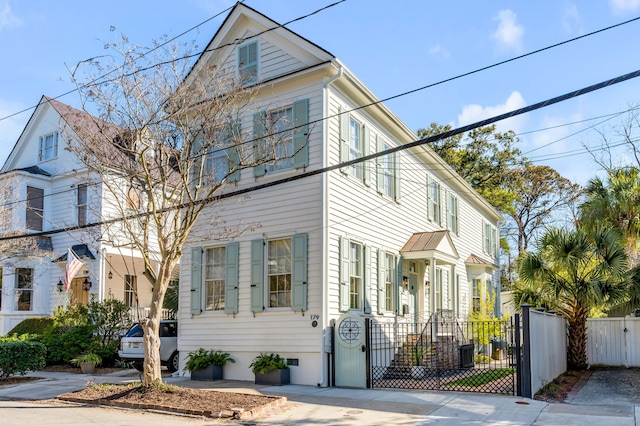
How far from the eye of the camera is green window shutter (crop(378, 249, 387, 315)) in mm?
16609

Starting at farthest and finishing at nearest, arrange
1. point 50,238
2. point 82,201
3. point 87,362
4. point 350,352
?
point 50,238, point 82,201, point 87,362, point 350,352

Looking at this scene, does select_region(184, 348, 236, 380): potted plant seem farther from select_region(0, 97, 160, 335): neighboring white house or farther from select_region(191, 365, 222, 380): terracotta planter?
select_region(0, 97, 160, 335): neighboring white house

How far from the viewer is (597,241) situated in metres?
16.9

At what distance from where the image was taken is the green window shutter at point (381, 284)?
16.6 m

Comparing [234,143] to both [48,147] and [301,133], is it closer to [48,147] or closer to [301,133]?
[301,133]

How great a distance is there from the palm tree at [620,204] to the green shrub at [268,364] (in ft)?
37.2

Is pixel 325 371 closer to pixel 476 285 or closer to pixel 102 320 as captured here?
pixel 102 320

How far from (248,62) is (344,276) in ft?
20.4

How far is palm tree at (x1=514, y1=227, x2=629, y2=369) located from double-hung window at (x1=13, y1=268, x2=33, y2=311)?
17.7 meters

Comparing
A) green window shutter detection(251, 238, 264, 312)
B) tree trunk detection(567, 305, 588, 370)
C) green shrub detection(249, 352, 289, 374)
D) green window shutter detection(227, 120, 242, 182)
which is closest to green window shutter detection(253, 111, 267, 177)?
green window shutter detection(227, 120, 242, 182)

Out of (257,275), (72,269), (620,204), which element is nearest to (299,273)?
(257,275)

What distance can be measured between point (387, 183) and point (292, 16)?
25.3 feet

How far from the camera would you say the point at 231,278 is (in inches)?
614

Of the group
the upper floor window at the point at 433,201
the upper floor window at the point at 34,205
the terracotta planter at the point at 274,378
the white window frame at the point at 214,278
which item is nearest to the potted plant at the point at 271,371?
the terracotta planter at the point at 274,378
